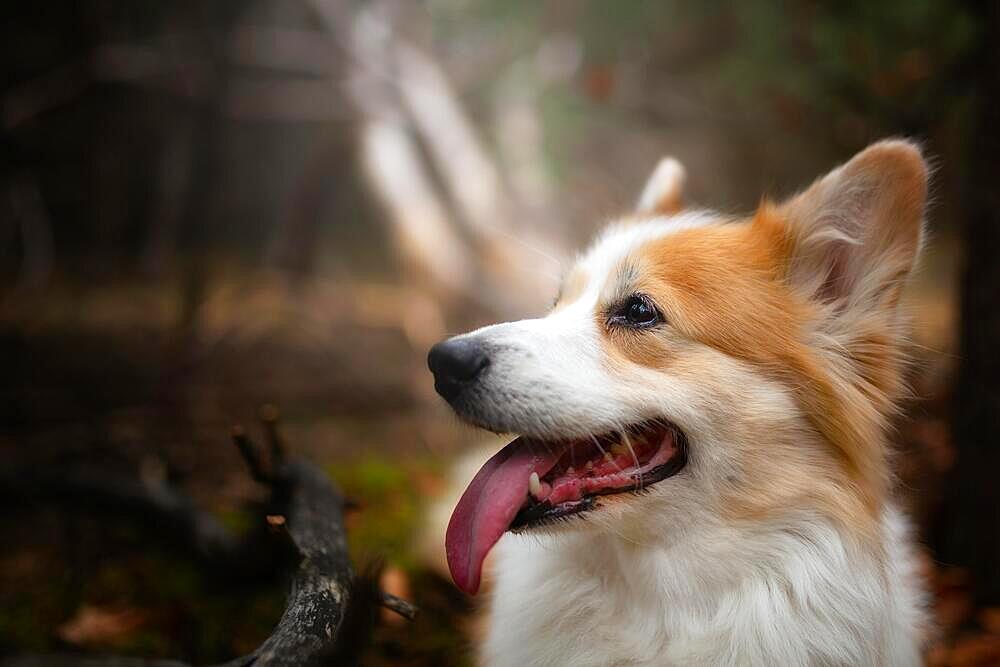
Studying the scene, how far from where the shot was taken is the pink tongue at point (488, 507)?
6.21ft

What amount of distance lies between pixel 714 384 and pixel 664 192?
1.04 metres

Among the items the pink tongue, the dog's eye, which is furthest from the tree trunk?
the pink tongue

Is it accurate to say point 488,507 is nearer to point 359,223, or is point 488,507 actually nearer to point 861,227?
point 861,227

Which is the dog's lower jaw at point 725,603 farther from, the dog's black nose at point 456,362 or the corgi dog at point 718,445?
the dog's black nose at point 456,362

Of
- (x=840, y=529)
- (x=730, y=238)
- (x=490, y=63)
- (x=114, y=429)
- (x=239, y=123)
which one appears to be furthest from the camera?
(x=490, y=63)

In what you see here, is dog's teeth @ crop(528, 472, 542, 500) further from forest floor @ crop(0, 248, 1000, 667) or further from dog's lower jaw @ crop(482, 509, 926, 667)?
forest floor @ crop(0, 248, 1000, 667)

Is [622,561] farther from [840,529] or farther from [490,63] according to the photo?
[490,63]

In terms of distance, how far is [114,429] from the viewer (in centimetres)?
423

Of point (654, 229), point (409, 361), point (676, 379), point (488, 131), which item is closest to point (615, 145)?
point (488, 131)

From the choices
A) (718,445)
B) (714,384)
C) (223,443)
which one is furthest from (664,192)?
(223,443)

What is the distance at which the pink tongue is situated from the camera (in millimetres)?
1892

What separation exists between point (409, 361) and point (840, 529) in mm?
3887

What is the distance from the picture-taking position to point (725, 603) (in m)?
1.95

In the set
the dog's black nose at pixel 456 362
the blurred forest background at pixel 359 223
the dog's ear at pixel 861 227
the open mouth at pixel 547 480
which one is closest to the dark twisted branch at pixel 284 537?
the blurred forest background at pixel 359 223
